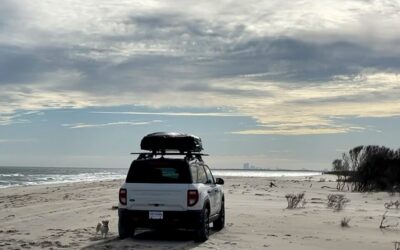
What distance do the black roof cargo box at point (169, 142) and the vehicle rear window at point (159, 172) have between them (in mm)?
1246

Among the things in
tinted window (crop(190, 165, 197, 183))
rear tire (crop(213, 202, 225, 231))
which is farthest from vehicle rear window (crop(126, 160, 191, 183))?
rear tire (crop(213, 202, 225, 231))

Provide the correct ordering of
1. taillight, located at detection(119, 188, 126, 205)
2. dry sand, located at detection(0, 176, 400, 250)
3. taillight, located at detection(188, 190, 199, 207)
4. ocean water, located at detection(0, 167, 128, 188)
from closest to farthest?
dry sand, located at detection(0, 176, 400, 250)
taillight, located at detection(188, 190, 199, 207)
taillight, located at detection(119, 188, 126, 205)
ocean water, located at detection(0, 167, 128, 188)

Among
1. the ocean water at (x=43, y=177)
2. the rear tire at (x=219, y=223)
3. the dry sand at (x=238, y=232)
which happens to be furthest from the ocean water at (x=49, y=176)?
the rear tire at (x=219, y=223)

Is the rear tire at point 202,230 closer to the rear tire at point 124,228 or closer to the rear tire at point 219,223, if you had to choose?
the rear tire at point 124,228

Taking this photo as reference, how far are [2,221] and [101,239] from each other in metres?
6.01

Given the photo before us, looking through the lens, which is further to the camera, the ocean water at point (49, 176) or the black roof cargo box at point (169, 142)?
the ocean water at point (49, 176)

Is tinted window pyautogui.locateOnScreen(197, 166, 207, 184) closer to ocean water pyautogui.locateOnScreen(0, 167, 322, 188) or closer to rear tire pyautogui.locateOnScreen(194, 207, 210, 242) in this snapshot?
rear tire pyautogui.locateOnScreen(194, 207, 210, 242)

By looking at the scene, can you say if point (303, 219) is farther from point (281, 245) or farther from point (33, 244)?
point (33, 244)

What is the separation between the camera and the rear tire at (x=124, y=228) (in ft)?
41.3

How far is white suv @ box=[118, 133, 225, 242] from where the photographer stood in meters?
12.3

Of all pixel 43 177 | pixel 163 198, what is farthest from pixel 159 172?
pixel 43 177

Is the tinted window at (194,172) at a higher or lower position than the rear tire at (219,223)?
higher

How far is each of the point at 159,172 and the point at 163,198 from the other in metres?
0.63

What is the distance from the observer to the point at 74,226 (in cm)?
1563
